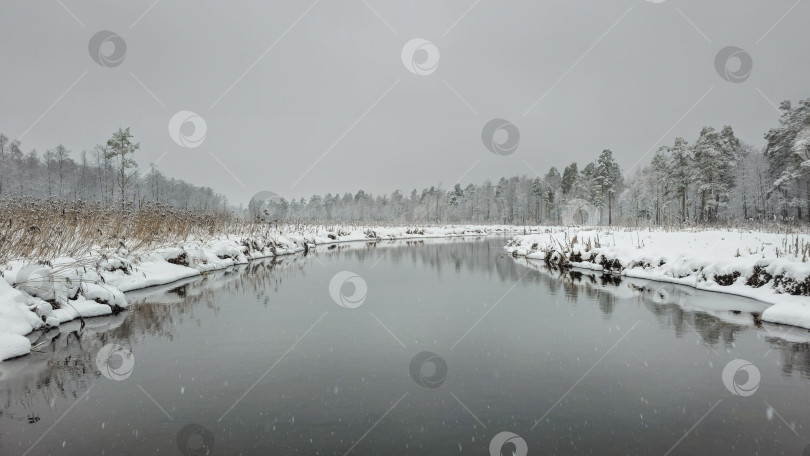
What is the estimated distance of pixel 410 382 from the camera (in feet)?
19.1

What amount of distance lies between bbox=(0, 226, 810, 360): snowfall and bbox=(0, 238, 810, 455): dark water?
0.59m

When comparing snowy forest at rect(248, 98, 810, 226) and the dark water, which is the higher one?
snowy forest at rect(248, 98, 810, 226)

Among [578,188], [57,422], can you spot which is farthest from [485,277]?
[578,188]

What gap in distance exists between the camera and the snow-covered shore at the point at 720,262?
10406 mm

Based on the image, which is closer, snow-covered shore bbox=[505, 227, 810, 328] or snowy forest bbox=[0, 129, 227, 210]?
snow-covered shore bbox=[505, 227, 810, 328]

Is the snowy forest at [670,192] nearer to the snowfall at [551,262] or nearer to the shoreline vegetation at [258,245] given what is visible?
the shoreline vegetation at [258,245]

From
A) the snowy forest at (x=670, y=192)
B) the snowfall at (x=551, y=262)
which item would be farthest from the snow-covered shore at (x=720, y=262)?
the snowy forest at (x=670, y=192)

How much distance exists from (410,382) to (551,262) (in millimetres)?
18738

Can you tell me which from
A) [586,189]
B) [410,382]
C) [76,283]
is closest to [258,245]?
[76,283]

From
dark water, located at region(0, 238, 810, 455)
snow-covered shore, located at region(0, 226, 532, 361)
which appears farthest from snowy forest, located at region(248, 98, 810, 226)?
dark water, located at region(0, 238, 810, 455)

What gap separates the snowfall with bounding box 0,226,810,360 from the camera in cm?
866

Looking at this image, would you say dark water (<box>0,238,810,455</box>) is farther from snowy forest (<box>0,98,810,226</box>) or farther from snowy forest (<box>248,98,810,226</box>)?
snowy forest (<box>248,98,810,226</box>)

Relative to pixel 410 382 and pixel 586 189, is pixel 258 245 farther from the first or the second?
pixel 586 189

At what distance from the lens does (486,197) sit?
115312 millimetres
